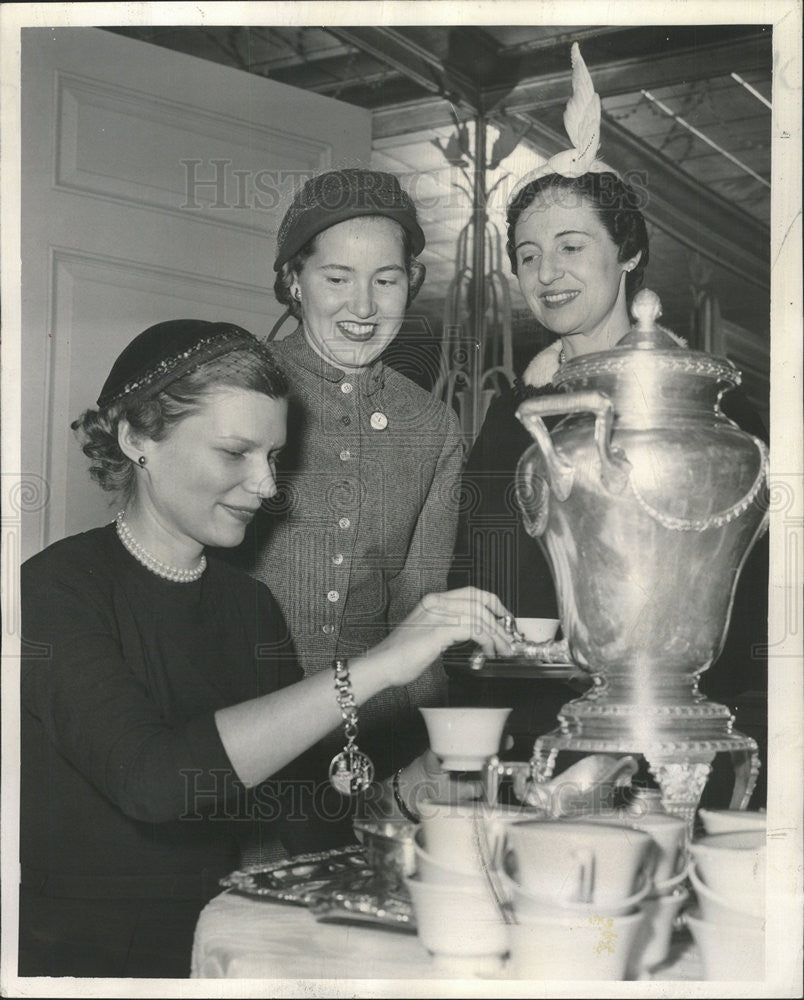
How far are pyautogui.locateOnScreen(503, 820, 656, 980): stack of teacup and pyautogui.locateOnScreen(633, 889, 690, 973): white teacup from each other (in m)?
0.01

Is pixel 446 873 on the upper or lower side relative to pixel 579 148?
lower

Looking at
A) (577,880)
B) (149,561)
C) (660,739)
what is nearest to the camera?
(577,880)

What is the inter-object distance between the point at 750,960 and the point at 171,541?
2.54ft

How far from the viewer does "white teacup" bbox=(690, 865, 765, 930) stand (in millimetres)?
980

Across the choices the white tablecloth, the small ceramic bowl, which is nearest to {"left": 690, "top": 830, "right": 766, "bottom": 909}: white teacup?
the white tablecloth

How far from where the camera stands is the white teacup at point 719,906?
38.6 inches

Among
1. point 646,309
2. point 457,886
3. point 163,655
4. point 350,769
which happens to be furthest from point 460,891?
point 646,309

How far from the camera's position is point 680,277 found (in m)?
1.31

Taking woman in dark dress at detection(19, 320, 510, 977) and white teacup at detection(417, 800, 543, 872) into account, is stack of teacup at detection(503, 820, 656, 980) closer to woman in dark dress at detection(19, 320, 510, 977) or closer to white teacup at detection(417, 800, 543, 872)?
white teacup at detection(417, 800, 543, 872)

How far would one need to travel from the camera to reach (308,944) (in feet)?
3.43

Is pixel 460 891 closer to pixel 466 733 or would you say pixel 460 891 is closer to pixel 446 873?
pixel 446 873

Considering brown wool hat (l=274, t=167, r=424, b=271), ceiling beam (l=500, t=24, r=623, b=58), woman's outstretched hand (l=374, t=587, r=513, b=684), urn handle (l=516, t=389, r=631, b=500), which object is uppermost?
ceiling beam (l=500, t=24, r=623, b=58)

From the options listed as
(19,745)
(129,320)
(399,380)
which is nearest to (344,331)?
(399,380)

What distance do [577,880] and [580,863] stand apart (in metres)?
0.01
